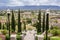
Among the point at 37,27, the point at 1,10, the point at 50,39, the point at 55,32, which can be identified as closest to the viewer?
the point at 50,39

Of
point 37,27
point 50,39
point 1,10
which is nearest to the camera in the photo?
point 50,39

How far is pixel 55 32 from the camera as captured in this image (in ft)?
25.5

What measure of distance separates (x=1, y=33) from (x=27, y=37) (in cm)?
122

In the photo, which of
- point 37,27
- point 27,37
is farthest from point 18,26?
point 27,37

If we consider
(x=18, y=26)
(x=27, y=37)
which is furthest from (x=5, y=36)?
(x=18, y=26)

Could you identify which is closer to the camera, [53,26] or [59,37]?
[59,37]

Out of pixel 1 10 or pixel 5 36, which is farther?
pixel 1 10

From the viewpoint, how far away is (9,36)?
730 cm

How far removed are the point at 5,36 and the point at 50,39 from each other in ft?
6.04

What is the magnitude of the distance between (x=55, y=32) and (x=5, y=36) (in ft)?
7.03

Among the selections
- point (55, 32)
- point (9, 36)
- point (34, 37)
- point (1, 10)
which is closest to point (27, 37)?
point (34, 37)

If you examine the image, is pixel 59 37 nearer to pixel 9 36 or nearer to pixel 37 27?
pixel 37 27

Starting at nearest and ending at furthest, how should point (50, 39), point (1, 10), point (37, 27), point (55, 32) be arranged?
point (50, 39), point (55, 32), point (37, 27), point (1, 10)

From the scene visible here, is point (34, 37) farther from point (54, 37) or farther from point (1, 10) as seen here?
point (1, 10)
